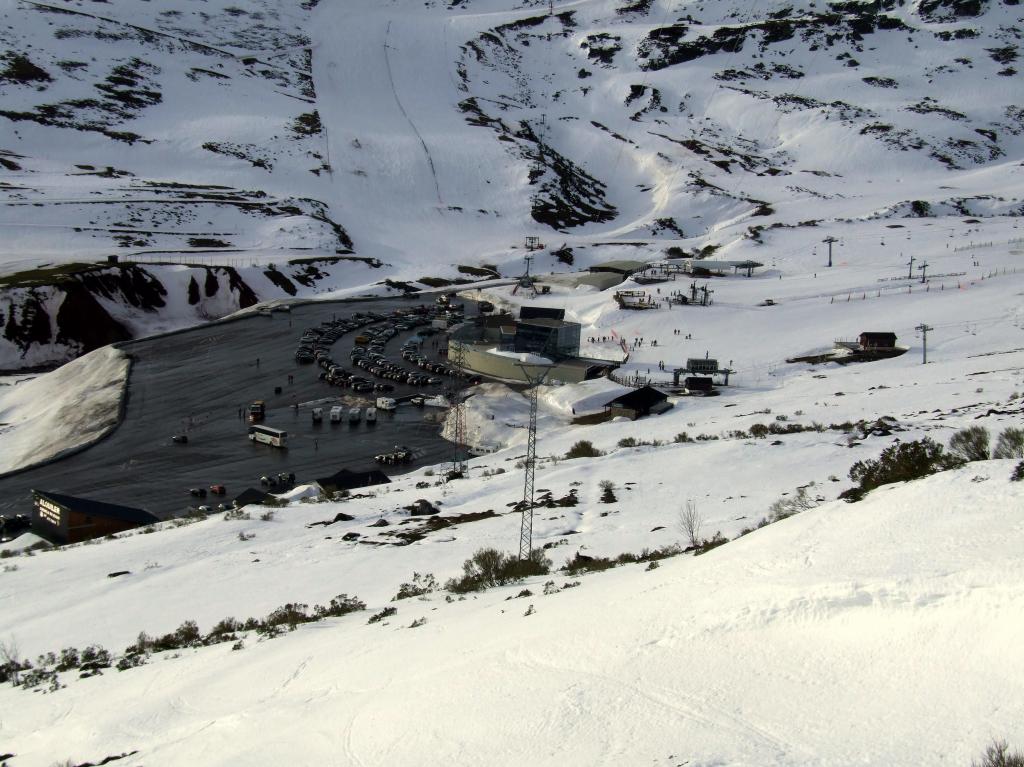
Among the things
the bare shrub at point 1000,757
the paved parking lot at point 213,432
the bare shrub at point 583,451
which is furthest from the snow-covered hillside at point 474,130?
the bare shrub at point 1000,757

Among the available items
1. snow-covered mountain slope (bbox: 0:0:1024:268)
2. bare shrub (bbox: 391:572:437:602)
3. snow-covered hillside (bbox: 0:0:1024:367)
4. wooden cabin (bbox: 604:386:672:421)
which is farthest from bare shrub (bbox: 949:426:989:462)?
snow-covered mountain slope (bbox: 0:0:1024:268)

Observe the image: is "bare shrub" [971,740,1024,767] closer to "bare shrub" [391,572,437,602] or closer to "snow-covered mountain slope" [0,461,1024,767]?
"snow-covered mountain slope" [0,461,1024,767]

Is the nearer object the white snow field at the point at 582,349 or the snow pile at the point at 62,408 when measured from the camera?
the white snow field at the point at 582,349

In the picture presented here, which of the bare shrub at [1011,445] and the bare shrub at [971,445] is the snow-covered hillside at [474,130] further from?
the bare shrub at [1011,445]

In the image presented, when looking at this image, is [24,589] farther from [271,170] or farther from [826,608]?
[271,170]

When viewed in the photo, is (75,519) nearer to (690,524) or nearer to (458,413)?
(458,413)

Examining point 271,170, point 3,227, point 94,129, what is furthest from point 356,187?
point 3,227
